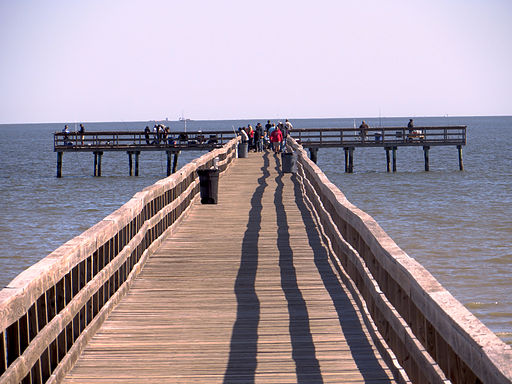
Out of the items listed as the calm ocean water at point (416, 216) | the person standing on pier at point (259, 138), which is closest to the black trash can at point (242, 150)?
the person standing on pier at point (259, 138)

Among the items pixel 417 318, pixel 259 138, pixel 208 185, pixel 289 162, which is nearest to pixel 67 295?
pixel 417 318

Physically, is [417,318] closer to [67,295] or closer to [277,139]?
[67,295]

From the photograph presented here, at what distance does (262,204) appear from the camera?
1725cm

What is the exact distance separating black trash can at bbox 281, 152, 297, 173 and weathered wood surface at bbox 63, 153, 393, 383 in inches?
524

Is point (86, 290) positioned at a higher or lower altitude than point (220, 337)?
higher

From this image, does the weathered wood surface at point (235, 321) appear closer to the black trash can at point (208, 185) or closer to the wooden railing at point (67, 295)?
the wooden railing at point (67, 295)

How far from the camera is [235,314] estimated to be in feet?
24.8

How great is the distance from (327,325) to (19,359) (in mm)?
3191

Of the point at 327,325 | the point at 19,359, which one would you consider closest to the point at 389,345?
the point at 327,325

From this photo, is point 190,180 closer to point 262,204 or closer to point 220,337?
point 262,204

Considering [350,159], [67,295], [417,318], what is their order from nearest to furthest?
[417,318] → [67,295] → [350,159]

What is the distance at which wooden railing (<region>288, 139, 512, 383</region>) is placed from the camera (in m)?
3.62

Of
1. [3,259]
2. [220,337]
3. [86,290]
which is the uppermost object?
[86,290]

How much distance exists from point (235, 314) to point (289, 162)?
18616mm
